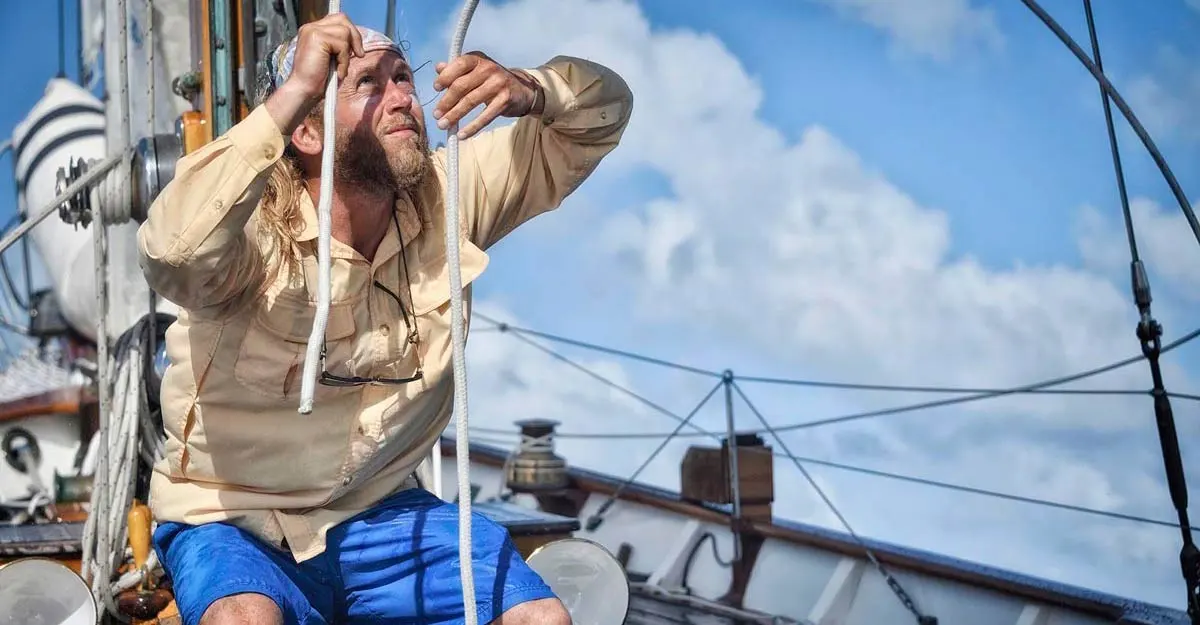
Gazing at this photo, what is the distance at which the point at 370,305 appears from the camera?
79.0 inches

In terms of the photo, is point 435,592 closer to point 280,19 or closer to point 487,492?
point 280,19

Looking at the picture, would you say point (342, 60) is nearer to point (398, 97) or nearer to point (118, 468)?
point (398, 97)

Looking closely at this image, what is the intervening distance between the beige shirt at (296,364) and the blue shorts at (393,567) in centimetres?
3

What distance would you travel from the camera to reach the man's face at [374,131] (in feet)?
6.46

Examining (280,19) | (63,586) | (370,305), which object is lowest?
(63,586)

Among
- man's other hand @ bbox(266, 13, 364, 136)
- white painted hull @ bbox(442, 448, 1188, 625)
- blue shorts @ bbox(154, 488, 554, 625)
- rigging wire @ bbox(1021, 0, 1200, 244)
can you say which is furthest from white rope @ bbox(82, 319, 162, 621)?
rigging wire @ bbox(1021, 0, 1200, 244)

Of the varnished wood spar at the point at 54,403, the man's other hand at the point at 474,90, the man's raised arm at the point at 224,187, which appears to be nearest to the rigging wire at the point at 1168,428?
the man's other hand at the point at 474,90

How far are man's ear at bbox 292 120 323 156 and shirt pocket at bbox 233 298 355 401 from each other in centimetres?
28

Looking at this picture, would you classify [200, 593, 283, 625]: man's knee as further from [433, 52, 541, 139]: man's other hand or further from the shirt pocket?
[433, 52, 541, 139]: man's other hand

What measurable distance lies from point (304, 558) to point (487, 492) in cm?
447

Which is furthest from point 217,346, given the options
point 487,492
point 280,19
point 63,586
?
point 487,492

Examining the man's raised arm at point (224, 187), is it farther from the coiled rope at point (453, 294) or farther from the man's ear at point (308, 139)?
the man's ear at point (308, 139)

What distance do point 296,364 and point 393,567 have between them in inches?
14.1

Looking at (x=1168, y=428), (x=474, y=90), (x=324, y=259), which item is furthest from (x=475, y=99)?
(x=1168, y=428)
